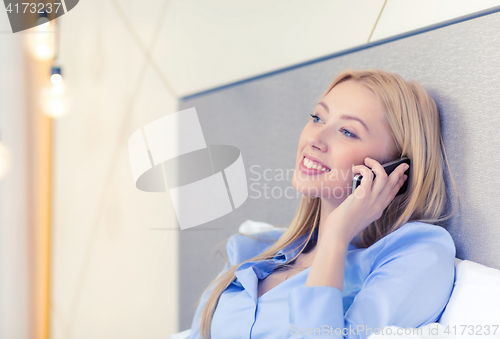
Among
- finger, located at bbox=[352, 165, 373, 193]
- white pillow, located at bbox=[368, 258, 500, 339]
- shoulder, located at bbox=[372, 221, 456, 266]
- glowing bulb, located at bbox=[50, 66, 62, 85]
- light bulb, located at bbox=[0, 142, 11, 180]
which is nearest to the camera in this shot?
white pillow, located at bbox=[368, 258, 500, 339]

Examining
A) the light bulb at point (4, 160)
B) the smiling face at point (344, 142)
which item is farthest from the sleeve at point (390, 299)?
the light bulb at point (4, 160)

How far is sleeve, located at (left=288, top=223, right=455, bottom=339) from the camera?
0.72 meters

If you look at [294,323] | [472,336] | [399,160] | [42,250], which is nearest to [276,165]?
[399,160]

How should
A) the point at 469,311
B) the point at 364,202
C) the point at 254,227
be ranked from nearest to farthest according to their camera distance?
→ the point at 469,311 → the point at 364,202 → the point at 254,227

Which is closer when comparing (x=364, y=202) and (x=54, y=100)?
(x=364, y=202)

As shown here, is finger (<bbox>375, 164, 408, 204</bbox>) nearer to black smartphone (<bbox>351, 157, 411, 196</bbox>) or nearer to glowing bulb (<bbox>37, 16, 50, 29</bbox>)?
black smartphone (<bbox>351, 157, 411, 196</bbox>)

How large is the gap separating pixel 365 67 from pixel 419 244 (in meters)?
0.59

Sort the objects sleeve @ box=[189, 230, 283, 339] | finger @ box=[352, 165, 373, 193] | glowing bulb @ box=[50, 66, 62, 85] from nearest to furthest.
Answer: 1. finger @ box=[352, 165, 373, 193]
2. sleeve @ box=[189, 230, 283, 339]
3. glowing bulb @ box=[50, 66, 62, 85]

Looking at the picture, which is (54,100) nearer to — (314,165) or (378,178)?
(314,165)

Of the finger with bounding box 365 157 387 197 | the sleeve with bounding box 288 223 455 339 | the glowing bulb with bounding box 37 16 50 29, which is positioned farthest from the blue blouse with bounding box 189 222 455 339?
the glowing bulb with bounding box 37 16 50 29

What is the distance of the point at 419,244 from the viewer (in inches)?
31.2

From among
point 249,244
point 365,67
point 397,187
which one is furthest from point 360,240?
point 365,67

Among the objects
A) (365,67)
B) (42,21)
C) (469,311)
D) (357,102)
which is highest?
(42,21)

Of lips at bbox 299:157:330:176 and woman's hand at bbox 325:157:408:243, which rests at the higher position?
lips at bbox 299:157:330:176
